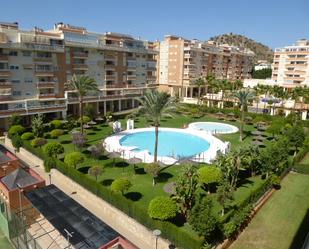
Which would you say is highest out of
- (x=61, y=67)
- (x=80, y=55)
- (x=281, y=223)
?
(x=80, y=55)

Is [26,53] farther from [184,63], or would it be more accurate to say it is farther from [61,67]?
[184,63]

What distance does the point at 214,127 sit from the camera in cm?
5322

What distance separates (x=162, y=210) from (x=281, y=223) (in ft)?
32.3

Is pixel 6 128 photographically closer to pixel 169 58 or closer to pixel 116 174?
pixel 116 174

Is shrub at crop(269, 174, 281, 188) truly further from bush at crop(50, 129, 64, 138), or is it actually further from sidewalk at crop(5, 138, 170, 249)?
bush at crop(50, 129, 64, 138)

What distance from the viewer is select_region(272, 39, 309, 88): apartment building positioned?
80.4 metres

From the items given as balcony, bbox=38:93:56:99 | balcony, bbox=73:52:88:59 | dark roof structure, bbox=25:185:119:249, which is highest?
balcony, bbox=73:52:88:59

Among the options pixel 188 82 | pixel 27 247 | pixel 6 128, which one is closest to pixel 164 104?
pixel 27 247

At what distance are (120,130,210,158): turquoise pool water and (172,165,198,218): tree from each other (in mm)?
14167

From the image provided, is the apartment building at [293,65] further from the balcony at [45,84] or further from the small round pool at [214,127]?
the balcony at [45,84]

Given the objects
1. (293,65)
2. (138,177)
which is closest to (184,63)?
(293,65)

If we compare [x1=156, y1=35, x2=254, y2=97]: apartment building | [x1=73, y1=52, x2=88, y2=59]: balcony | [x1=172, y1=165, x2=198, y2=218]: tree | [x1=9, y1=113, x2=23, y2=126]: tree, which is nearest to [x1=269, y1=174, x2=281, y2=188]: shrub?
[x1=172, y1=165, x2=198, y2=218]: tree

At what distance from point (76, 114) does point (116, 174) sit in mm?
32539

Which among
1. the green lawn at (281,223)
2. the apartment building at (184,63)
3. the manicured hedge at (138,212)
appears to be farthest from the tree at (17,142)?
the apartment building at (184,63)
